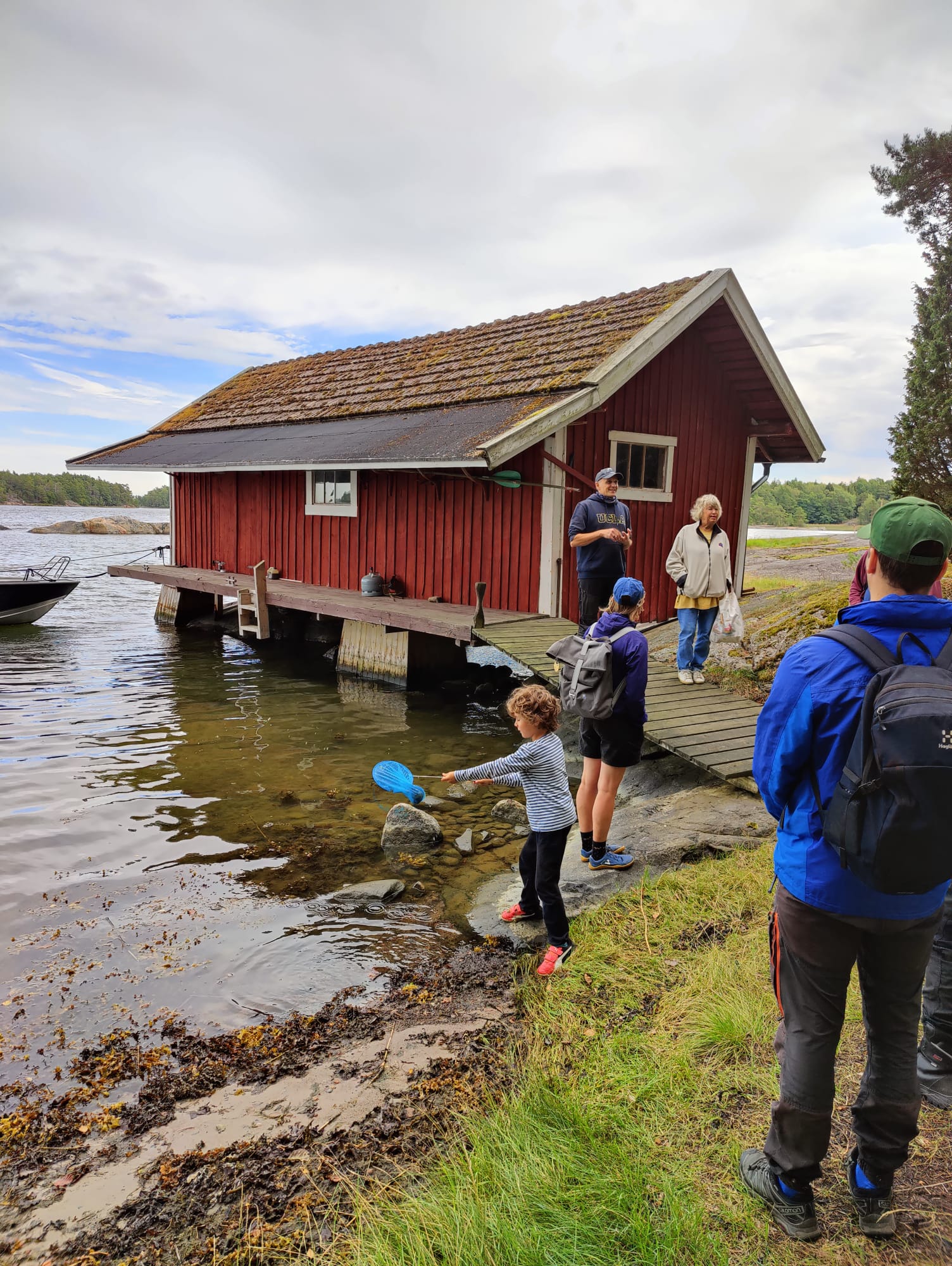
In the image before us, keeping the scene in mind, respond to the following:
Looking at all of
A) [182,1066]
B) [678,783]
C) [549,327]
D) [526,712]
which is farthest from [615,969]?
[549,327]

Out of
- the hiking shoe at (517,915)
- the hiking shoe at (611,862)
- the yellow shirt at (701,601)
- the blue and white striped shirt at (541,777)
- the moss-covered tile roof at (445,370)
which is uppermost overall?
the moss-covered tile roof at (445,370)

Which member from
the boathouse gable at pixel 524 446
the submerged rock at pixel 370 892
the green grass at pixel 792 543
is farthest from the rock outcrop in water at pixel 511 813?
the green grass at pixel 792 543

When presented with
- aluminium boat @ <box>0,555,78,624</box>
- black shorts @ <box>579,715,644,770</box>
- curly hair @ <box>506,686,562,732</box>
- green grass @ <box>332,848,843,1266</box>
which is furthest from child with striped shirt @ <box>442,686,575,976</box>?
aluminium boat @ <box>0,555,78,624</box>

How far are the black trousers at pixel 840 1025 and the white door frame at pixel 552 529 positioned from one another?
840cm

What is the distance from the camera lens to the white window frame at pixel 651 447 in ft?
36.0

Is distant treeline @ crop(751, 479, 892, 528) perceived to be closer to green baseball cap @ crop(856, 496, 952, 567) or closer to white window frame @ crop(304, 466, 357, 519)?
white window frame @ crop(304, 466, 357, 519)

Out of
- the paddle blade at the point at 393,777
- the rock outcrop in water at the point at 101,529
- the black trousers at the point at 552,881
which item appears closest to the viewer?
the black trousers at the point at 552,881

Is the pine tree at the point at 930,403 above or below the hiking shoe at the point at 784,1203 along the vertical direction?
above

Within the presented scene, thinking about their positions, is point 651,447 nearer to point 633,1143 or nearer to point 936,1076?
point 936,1076

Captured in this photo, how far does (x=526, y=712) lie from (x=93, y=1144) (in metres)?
2.61

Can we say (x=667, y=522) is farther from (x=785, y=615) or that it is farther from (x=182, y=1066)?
(x=182, y=1066)

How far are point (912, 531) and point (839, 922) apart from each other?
106 centimetres

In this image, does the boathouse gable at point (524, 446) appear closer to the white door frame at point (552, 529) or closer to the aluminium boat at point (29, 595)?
the white door frame at point (552, 529)

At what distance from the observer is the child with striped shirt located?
4.21 meters
